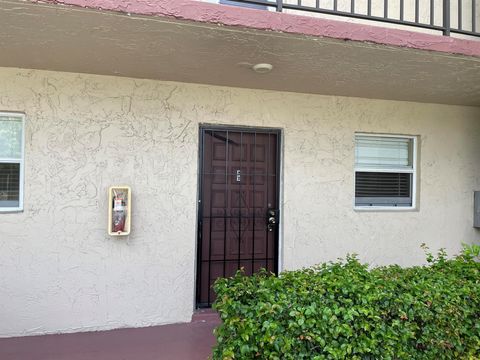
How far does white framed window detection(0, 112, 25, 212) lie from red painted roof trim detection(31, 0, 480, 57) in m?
1.94

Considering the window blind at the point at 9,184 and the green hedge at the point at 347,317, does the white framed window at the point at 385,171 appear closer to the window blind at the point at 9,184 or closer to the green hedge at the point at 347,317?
the green hedge at the point at 347,317

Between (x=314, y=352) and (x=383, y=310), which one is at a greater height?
(x=383, y=310)

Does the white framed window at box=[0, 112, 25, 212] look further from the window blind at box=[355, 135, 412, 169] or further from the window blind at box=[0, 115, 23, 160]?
the window blind at box=[355, 135, 412, 169]

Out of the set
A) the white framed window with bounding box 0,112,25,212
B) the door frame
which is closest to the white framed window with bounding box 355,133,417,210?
the door frame

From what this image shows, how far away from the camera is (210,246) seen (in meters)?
4.72

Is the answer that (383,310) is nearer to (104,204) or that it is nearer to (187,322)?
(187,322)

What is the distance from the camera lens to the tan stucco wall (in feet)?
13.2

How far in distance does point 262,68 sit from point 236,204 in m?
1.75

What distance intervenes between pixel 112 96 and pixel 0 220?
1.73 meters

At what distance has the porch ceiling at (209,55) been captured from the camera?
9.46 ft

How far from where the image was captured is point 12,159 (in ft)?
13.2

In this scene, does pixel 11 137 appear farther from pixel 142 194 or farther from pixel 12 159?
pixel 142 194

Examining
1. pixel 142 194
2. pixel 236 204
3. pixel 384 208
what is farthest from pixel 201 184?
pixel 384 208

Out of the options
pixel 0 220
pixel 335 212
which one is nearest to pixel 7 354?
pixel 0 220
